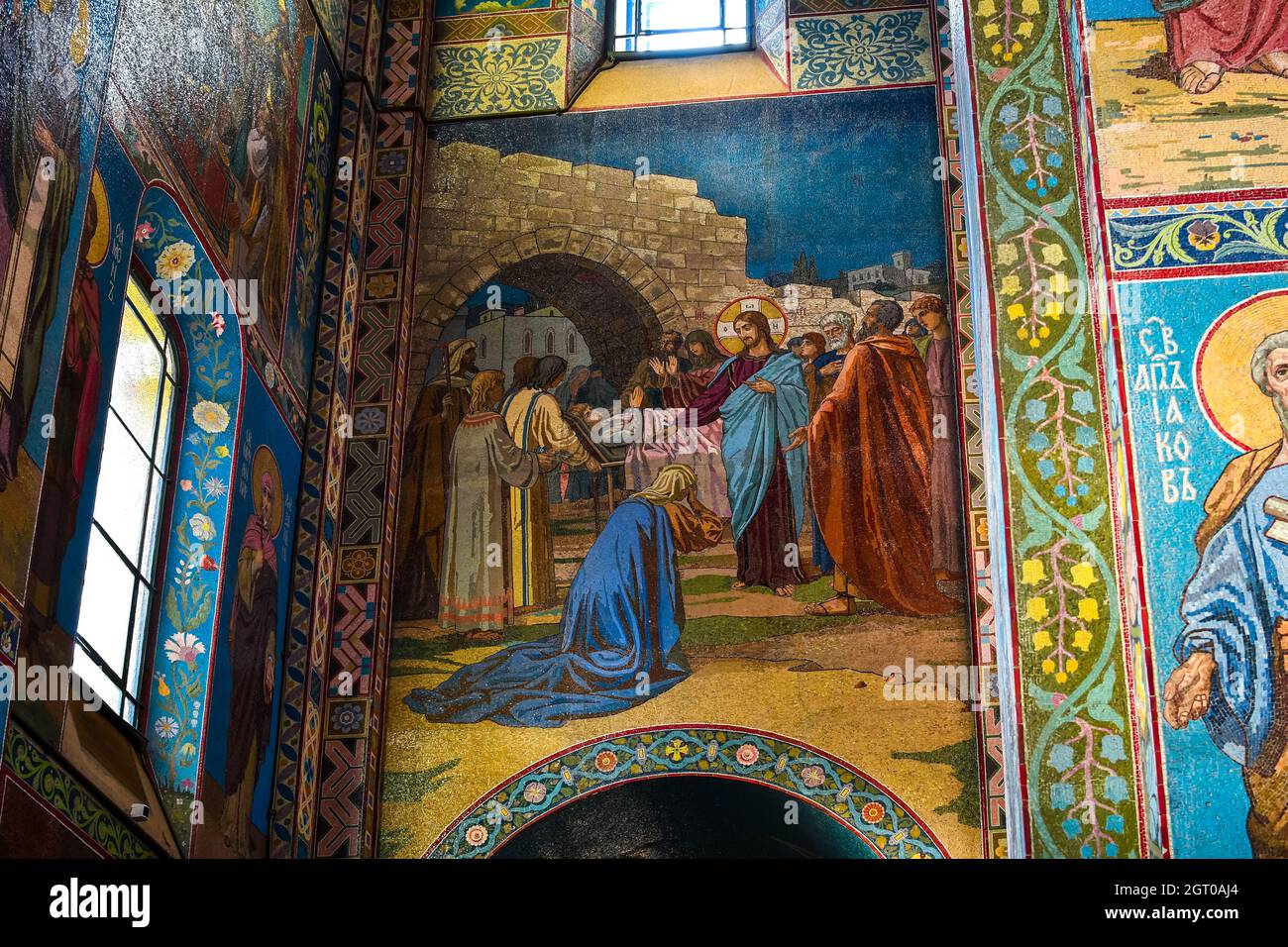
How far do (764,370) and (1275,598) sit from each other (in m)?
3.54

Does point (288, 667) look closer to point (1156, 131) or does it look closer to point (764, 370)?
point (764, 370)

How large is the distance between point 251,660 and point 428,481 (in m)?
1.90

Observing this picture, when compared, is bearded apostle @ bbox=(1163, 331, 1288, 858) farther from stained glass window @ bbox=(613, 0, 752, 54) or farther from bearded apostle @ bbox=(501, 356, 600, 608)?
stained glass window @ bbox=(613, 0, 752, 54)

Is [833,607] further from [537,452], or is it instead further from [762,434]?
[537,452]

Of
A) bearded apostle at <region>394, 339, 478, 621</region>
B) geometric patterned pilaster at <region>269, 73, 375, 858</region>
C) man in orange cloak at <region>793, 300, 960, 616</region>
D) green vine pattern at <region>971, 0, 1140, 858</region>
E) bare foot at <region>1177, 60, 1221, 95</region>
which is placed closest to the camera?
green vine pattern at <region>971, 0, 1140, 858</region>

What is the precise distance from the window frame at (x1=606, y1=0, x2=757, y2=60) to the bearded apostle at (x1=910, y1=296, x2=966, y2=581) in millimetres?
2399

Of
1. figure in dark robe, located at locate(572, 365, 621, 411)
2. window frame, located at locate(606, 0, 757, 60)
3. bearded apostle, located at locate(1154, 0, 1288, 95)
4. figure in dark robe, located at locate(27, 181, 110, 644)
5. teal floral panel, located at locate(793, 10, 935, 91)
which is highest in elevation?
window frame, located at locate(606, 0, 757, 60)

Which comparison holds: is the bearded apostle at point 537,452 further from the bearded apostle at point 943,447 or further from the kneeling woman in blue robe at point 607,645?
the bearded apostle at point 943,447

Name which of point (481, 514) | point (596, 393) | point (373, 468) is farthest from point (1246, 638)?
point (373, 468)

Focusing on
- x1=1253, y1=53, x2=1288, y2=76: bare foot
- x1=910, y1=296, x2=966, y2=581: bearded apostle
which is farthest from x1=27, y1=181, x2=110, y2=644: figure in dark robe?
x1=1253, y1=53, x2=1288, y2=76: bare foot

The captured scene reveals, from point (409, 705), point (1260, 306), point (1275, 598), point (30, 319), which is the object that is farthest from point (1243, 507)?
point (30, 319)

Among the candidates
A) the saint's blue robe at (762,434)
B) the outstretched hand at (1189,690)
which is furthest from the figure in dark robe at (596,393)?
the outstretched hand at (1189,690)

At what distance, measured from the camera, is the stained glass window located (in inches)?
502

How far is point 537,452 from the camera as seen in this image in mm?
11312
